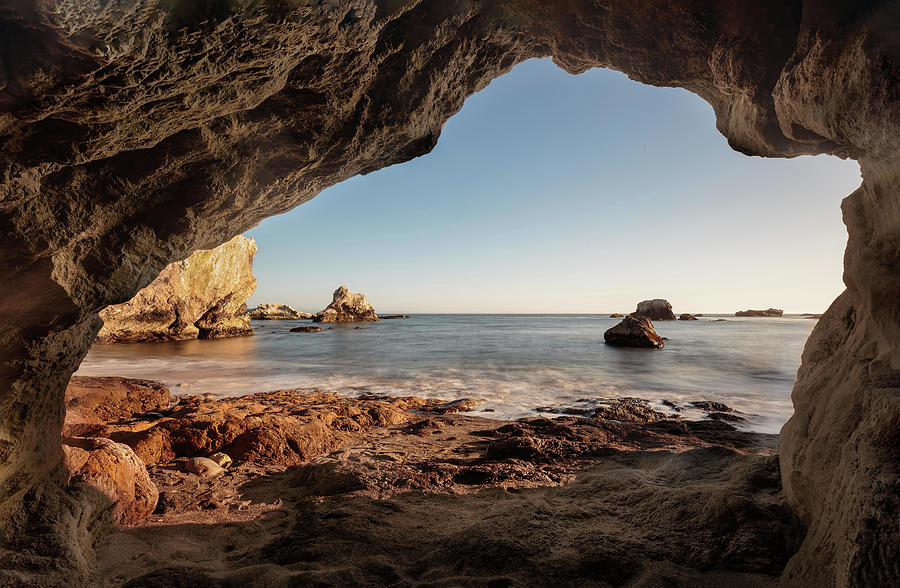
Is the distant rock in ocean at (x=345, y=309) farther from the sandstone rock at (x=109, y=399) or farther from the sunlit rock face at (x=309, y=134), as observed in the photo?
the sunlit rock face at (x=309, y=134)

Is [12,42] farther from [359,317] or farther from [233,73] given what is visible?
[359,317]

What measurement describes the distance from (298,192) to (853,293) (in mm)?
4502

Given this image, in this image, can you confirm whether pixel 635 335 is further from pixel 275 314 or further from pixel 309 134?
pixel 275 314

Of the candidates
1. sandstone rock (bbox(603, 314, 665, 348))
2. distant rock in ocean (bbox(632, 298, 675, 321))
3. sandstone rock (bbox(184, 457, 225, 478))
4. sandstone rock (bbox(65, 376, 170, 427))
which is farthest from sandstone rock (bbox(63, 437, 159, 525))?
distant rock in ocean (bbox(632, 298, 675, 321))

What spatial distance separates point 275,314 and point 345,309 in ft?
73.1

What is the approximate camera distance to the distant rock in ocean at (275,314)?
225 feet

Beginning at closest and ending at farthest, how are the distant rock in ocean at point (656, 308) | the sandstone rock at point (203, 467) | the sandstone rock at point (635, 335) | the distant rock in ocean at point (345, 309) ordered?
1. the sandstone rock at point (203, 467)
2. the sandstone rock at point (635, 335)
3. the distant rock in ocean at point (656, 308)
4. the distant rock in ocean at point (345, 309)

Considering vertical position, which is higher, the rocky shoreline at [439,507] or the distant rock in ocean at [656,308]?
the distant rock in ocean at [656,308]

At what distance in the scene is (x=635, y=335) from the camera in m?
20.5

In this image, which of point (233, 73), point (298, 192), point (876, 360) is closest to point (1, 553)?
point (233, 73)

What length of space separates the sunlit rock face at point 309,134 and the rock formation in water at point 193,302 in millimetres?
20027

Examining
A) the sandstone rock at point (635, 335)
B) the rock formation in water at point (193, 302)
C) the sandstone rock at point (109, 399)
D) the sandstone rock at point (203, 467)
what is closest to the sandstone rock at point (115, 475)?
the sandstone rock at point (203, 467)

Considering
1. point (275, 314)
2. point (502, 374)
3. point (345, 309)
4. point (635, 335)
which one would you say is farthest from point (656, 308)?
point (275, 314)

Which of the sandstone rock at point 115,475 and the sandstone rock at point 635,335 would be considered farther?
the sandstone rock at point 635,335
